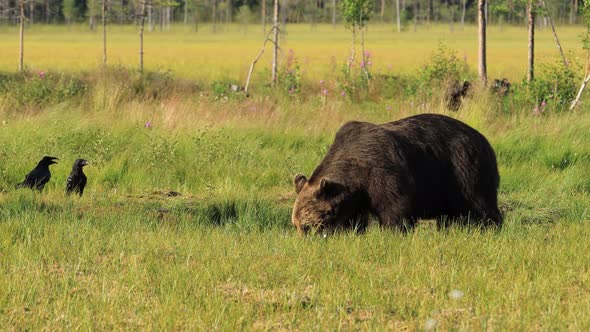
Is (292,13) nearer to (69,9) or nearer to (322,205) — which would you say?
(69,9)

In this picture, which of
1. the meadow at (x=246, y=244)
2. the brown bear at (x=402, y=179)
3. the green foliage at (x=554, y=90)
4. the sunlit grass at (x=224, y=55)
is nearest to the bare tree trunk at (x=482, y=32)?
the sunlit grass at (x=224, y=55)

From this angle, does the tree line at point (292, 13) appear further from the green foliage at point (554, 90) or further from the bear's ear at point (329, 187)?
the bear's ear at point (329, 187)

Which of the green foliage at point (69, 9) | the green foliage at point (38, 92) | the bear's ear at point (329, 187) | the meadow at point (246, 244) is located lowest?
the meadow at point (246, 244)

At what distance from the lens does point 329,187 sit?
661 cm

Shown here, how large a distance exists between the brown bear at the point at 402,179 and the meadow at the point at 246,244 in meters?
0.22

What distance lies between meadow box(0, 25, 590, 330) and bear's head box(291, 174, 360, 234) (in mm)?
171

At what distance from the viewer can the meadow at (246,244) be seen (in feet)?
15.9

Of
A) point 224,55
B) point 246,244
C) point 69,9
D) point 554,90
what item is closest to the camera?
point 246,244

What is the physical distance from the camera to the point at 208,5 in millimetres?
121312

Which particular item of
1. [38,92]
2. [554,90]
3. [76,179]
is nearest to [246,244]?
[76,179]

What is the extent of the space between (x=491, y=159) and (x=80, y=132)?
7.22 m

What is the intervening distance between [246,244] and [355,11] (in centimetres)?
1856

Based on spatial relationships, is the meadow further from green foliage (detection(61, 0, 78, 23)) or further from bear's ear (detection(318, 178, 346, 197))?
green foliage (detection(61, 0, 78, 23))

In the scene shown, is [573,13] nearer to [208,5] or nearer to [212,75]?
[208,5]
